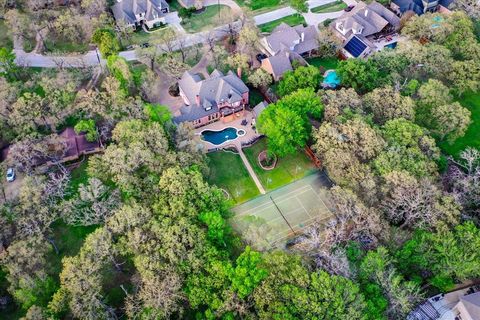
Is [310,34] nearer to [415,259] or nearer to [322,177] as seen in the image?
[322,177]

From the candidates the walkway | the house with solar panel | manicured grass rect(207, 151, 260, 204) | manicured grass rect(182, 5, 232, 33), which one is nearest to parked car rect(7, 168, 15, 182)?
manicured grass rect(207, 151, 260, 204)

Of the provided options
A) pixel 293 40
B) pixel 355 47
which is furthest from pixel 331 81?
pixel 293 40

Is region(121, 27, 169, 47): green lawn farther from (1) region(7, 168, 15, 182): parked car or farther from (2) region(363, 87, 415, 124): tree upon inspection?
(2) region(363, 87, 415, 124): tree

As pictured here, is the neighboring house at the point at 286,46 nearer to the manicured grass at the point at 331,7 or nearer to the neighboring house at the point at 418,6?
the manicured grass at the point at 331,7

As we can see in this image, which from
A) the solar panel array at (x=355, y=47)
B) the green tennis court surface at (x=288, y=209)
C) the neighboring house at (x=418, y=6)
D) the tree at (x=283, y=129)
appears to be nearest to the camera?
the green tennis court surface at (x=288, y=209)

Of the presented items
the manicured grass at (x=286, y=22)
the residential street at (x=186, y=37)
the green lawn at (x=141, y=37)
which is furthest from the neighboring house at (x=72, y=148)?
the manicured grass at (x=286, y=22)
